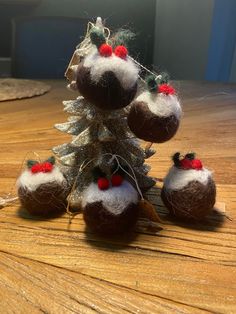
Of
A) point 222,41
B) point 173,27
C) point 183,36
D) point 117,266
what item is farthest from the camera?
point 173,27

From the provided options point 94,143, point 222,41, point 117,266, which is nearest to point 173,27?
point 222,41

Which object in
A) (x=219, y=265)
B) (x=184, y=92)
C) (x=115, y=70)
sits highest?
(x=115, y=70)

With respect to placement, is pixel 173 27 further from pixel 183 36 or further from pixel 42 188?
pixel 42 188

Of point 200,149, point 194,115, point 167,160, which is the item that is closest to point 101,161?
point 167,160

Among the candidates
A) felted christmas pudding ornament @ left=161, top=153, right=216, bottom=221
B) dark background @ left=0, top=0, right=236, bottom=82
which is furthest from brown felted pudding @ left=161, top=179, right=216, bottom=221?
dark background @ left=0, top=0, right=236, bottom=82

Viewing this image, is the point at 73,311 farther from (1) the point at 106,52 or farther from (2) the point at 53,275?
(1) the point at 106,52

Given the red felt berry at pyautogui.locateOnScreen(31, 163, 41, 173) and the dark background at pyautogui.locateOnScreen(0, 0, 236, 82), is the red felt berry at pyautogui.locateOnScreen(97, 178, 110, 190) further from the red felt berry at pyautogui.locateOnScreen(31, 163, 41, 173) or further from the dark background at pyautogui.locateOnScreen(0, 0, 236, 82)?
the dark background at pyautogui.locateOnScreen(0, 0, 236, 82)

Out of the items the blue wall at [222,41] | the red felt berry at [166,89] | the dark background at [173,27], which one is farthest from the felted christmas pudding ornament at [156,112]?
the blue wall at [222,41]
